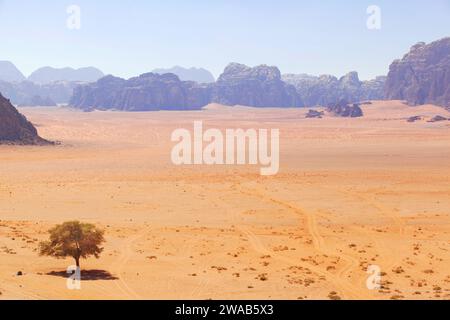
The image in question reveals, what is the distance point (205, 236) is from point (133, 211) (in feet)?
22.0

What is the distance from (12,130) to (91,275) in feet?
173

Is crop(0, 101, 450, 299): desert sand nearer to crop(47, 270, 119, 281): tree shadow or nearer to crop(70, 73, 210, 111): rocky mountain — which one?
crop(47, 270, 119, 281): tree shadow

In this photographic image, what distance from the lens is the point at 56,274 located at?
52.8ft

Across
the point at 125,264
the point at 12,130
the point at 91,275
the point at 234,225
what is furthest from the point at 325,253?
the point at 12,130

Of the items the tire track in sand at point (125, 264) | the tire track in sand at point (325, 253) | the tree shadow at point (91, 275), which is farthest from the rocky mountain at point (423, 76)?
the tree shadow at point (91, 275)

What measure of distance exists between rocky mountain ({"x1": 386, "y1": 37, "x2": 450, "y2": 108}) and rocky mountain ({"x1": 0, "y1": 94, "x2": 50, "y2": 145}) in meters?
121

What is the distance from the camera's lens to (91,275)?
16.1 meters

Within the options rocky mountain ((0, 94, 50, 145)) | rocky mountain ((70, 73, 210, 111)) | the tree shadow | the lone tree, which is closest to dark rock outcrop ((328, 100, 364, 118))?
rocky mountain ((70, 73, 210, 111))

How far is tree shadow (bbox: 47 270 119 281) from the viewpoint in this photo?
15781 mm

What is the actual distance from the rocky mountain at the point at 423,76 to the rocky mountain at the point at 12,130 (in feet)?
397

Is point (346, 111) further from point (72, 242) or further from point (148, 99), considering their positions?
point (72, 242)

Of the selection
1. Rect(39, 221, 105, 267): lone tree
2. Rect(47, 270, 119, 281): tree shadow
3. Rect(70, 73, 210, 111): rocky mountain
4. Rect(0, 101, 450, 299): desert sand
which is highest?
Rect(70, 73, 210, 111): rocky mountain

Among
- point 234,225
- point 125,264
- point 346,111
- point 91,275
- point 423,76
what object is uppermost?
point 423,76
